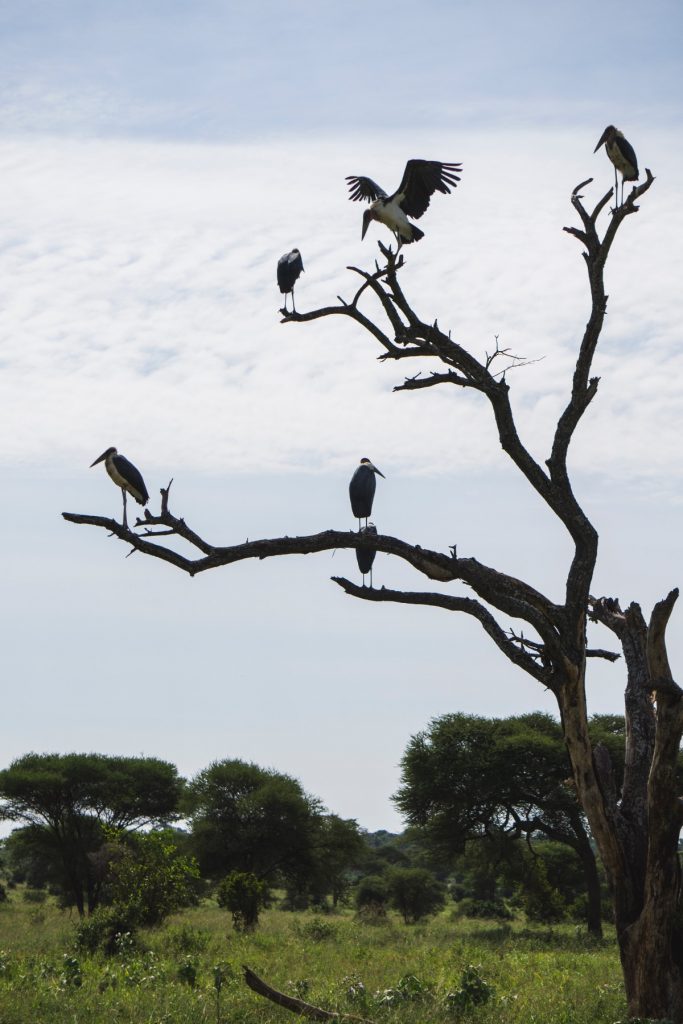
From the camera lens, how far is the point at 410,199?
1053 centimetres

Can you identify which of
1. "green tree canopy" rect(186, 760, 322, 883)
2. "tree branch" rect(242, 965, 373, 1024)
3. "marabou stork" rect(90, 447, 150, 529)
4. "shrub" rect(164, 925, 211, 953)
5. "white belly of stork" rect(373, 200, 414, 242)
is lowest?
"tree branch" rect(242, 965, 373, 1024)

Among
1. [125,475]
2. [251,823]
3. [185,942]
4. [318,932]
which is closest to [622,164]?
[125,475]

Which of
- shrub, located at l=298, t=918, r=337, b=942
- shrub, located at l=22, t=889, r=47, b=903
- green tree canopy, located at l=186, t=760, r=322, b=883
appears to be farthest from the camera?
shrub, located at l=22, t=889, r=47, b=903

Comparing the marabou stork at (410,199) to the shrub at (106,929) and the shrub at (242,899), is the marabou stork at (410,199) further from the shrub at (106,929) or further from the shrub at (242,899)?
the shrub at (242,899)

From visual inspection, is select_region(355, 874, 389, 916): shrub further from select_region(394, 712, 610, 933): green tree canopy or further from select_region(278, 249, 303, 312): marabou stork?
select_region(278, 249, 303, 312): marabou stork

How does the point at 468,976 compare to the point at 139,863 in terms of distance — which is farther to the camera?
the point at 139,863

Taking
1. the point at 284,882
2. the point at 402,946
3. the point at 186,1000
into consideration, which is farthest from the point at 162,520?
the point at 284,882

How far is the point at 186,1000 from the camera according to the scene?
10.8 meters

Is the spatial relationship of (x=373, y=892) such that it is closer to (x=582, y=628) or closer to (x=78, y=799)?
(x=78, y=799)

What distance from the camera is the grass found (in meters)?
10.3

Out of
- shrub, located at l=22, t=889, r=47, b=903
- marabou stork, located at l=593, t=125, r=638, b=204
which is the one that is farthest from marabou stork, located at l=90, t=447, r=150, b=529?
shrub, located at l=22, t=889, r=47, b=903

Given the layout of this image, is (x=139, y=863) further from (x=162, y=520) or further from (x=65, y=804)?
(x=65, y=804)

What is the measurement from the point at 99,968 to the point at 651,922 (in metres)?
7.60

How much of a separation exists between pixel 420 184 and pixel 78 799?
1060 inches
